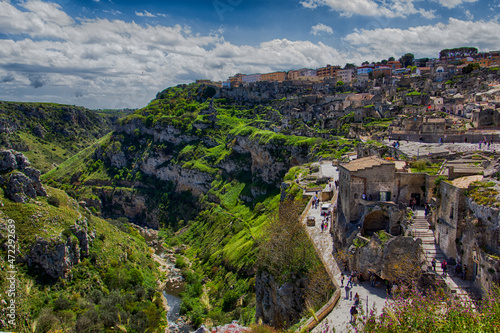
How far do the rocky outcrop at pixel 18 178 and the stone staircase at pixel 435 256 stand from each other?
4855 cm

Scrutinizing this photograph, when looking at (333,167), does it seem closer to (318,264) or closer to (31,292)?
(318,264)

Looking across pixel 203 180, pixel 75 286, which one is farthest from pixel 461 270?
pixel 203 180

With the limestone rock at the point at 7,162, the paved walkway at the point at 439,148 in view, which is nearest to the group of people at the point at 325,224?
the paved walkway at the point at 439,148

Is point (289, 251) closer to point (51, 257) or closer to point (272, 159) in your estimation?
point (51, 257)

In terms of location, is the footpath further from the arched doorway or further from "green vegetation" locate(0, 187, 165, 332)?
"green vegetation" locate(0, 187, 165, 332)

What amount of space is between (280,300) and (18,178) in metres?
41.5

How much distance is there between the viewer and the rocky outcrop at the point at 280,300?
25391 millimetres

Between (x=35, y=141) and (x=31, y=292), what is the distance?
158735mm

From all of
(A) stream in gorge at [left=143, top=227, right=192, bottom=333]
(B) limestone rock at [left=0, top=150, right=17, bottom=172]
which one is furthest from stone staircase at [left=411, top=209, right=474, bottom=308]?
(B) limestone rock at [left=0, top=150, right=17, bottom=172]

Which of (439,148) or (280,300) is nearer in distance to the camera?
(280,300)

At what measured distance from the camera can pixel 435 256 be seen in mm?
21984

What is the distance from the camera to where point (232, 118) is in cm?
12738

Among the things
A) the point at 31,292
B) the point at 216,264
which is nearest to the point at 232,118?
the point at 216,264

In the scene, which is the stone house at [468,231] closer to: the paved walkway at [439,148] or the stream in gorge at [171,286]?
the paved walkway at [439,148]
